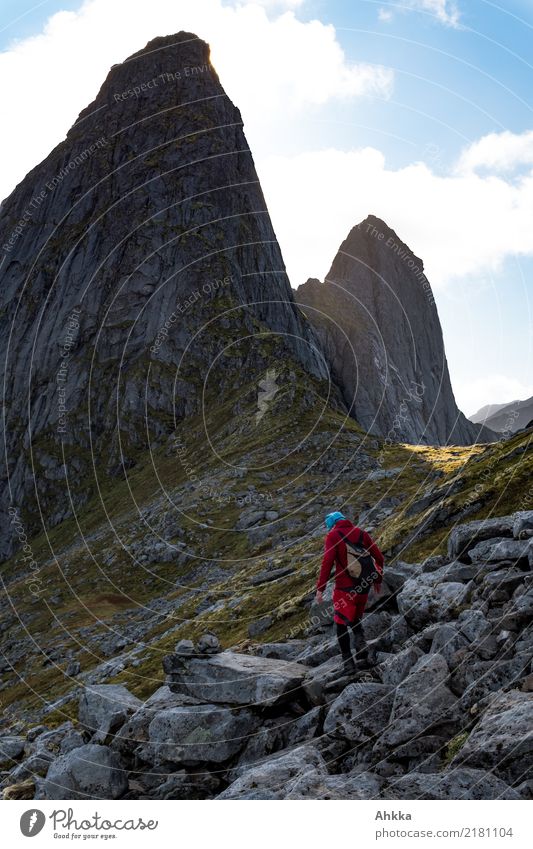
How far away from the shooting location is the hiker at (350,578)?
48.0 feet

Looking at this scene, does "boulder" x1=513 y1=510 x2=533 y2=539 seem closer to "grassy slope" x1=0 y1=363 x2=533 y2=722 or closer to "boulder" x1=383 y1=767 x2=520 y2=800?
"grassy slope" x1=0 y1=363 x2=533 y2=722

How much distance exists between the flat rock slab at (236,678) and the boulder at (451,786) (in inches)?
157

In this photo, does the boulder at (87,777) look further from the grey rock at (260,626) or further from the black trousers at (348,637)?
the grey rock at (260,626)

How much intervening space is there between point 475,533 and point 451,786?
8.05 m

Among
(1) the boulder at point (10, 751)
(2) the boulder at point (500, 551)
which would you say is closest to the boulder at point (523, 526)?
(2) the boulder at point (500, 551)

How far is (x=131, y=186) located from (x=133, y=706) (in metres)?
136

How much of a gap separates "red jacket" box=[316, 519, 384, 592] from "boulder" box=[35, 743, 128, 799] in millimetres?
6082

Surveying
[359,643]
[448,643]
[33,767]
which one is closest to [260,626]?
[33,767]

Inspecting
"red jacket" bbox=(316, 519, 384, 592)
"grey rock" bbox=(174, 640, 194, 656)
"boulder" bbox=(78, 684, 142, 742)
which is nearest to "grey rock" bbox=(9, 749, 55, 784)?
"boulder" bbox=(78, 684, 142, 742)

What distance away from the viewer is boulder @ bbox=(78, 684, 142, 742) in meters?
16.1

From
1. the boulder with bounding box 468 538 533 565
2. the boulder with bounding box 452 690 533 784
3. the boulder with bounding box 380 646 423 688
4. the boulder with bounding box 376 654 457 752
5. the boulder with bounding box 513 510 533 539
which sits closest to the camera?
the boulder with bounding box 452 690 533 784

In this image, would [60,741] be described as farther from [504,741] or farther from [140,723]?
[504,741]

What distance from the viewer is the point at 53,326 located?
421ft

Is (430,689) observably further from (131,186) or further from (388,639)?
(131,186)
